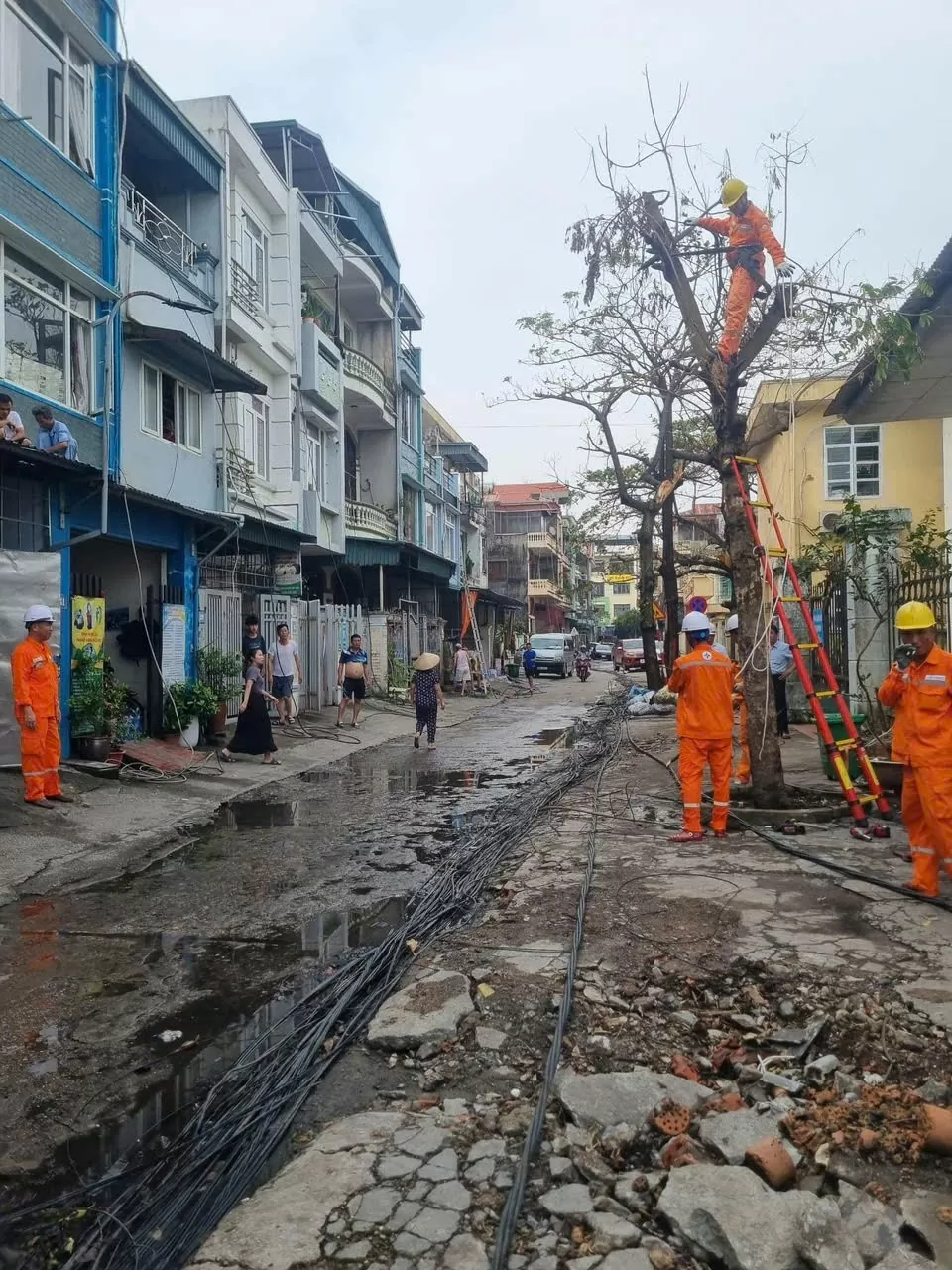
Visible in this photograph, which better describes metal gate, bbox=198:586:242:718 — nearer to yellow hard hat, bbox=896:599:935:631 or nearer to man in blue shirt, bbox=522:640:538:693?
yellow hard hat, bbox=896:599:935:631

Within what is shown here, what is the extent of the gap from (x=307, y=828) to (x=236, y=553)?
8.16 meters

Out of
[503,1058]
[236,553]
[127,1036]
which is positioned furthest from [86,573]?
[503,1058]

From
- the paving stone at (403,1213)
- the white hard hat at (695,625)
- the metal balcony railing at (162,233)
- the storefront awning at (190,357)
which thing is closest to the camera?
the paving stone at (403,1213)

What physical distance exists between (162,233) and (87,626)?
6.90 m

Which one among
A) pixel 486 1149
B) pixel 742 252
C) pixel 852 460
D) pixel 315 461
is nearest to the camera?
pixel 486 1149

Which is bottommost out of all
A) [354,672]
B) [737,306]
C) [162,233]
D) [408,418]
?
[354,672]

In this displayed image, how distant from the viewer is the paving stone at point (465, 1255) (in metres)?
2.46

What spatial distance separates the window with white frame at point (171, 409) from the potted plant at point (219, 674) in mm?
3150

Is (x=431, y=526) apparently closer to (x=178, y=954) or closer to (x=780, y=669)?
(x=780, y=669)

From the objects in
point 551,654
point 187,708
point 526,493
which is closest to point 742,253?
point 187,708

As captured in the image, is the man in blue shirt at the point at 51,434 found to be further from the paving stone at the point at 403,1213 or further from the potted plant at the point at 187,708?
the paving stone at the point at 403,1213

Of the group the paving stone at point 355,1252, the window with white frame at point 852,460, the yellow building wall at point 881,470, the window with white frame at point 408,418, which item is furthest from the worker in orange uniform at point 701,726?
the window with white frame at point 408,418

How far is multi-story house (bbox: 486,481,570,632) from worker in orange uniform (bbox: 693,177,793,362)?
152 feet

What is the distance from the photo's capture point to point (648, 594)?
22.6 meters
